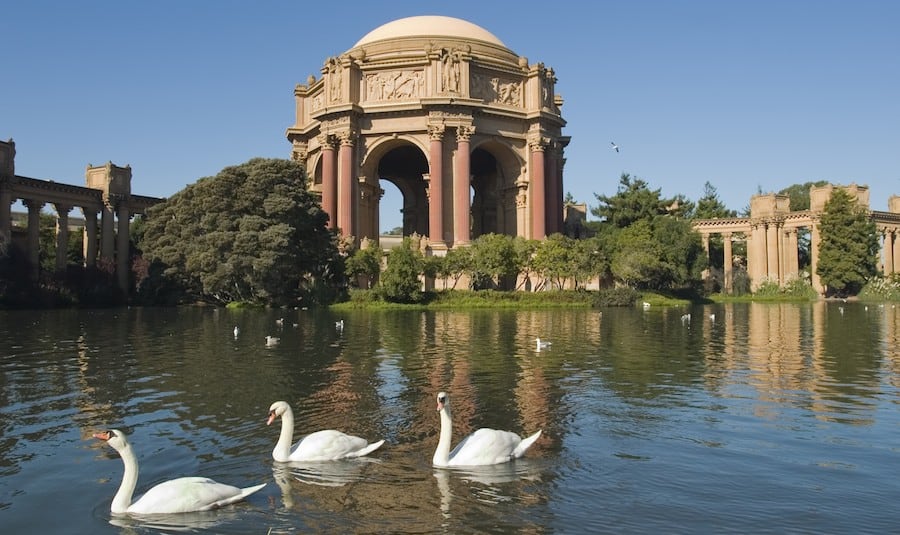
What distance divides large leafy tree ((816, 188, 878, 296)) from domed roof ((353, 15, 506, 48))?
34610 millimetres

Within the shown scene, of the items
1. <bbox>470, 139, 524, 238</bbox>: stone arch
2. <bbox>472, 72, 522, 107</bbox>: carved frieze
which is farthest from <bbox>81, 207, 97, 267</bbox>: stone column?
<bbox>472, 72, 522, 107</bbox>: carved frieze

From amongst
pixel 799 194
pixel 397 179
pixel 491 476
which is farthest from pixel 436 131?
pixel 799 194

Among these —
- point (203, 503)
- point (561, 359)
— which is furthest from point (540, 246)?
point (203, 503)

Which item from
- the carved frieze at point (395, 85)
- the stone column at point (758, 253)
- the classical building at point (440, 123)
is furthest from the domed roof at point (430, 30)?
the stone column at point (758, 253)

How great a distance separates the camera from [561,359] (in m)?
18.3

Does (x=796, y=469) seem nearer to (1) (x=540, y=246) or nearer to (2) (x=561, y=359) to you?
(2) (x=561, y=359)

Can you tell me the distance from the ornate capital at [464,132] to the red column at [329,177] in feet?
34.0

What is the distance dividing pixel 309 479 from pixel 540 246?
1699 inches

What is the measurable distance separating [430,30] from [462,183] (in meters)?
14.2

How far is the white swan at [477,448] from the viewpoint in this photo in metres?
8.43

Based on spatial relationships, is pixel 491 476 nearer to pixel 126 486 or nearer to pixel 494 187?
pixel 126 486

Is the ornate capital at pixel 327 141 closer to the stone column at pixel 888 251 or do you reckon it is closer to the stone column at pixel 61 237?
the stone column at pixel 61 237

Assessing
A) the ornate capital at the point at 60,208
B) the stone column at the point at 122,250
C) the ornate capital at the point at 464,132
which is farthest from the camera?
the stone column at the point at 122,250

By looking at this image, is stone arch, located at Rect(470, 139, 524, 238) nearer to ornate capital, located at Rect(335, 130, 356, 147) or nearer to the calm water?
ornate capital, located at Rect(335, 130, 356, 147)
